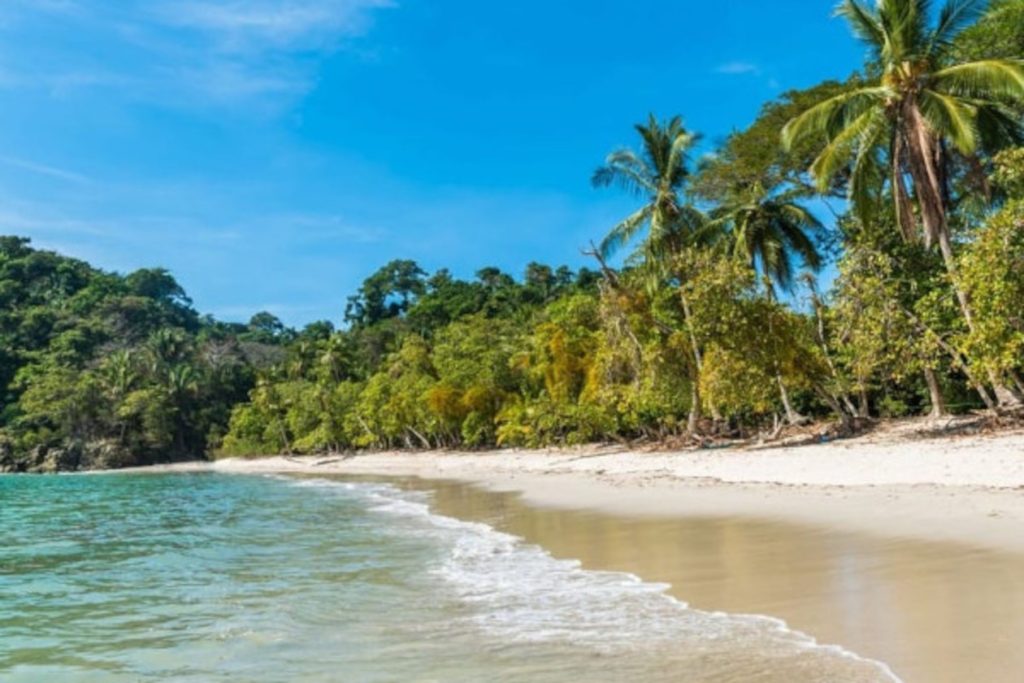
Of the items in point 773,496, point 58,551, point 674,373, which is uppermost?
point 674,373

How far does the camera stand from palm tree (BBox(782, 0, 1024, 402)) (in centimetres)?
1595

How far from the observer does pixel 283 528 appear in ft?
46.5

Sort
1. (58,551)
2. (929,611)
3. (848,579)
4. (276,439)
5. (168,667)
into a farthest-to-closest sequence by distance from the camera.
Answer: (276,439)
(58,551)
(848,579)
(168,667)
(929,611)

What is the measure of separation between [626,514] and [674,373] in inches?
525

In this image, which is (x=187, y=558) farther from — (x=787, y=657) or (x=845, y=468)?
(x=845, y=468)

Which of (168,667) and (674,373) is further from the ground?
(674,373)

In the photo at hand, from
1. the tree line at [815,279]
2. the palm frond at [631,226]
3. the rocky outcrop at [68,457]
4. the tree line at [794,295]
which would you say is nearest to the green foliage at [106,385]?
the rocky outcrop at [68,457]

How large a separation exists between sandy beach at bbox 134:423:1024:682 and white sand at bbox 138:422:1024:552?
0.05 metres

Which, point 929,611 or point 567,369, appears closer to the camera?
point 929,611

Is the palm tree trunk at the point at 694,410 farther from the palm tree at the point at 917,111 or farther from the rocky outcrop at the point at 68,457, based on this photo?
the rocky outcrop at the point at 68,457

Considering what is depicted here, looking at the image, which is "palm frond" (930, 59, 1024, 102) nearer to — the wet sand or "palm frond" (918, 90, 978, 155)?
"palm frond" (918, 90, 978, 155)

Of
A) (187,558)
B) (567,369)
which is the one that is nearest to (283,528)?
(187,558)

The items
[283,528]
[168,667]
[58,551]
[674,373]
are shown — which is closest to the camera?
[168,667]

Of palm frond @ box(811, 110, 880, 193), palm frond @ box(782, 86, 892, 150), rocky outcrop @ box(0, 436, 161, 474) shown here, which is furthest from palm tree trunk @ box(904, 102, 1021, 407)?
rocky outcrop @ box(0, 436, 161, 474)
